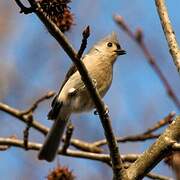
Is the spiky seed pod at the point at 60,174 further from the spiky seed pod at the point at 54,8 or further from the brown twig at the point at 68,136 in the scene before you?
the spiky seed pod at the point at 54,8

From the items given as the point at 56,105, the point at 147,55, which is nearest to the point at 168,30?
the point at 147,55

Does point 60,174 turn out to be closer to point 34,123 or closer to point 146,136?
point 34,123

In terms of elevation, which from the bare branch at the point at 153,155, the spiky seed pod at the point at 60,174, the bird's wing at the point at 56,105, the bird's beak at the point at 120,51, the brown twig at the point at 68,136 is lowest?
the bare branch at the point at 153,155

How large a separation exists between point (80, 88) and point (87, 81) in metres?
1.26

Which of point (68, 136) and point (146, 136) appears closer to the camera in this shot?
point (68, 136)

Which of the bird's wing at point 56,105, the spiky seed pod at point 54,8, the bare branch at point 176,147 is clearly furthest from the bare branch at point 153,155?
the bird's wing at point 56,105

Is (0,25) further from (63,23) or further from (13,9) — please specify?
(63,23)

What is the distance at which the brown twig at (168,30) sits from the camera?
1.97 m

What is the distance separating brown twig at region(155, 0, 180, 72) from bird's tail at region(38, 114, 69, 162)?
3.60ft

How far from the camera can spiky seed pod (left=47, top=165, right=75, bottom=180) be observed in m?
2.59

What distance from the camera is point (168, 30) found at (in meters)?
1.99

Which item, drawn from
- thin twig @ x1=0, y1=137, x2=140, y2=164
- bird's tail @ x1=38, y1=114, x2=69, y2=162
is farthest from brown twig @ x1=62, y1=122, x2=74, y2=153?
bird's tail @ x1=38, y1=114, x2=69, y2=162

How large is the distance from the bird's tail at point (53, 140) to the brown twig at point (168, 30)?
110 cm

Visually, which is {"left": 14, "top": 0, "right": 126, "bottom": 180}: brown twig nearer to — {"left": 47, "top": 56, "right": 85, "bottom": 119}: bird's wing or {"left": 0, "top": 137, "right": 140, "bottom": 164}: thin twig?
{"left": 0, "top": 137, "right": 140, "bottom": 164}: thin twig
